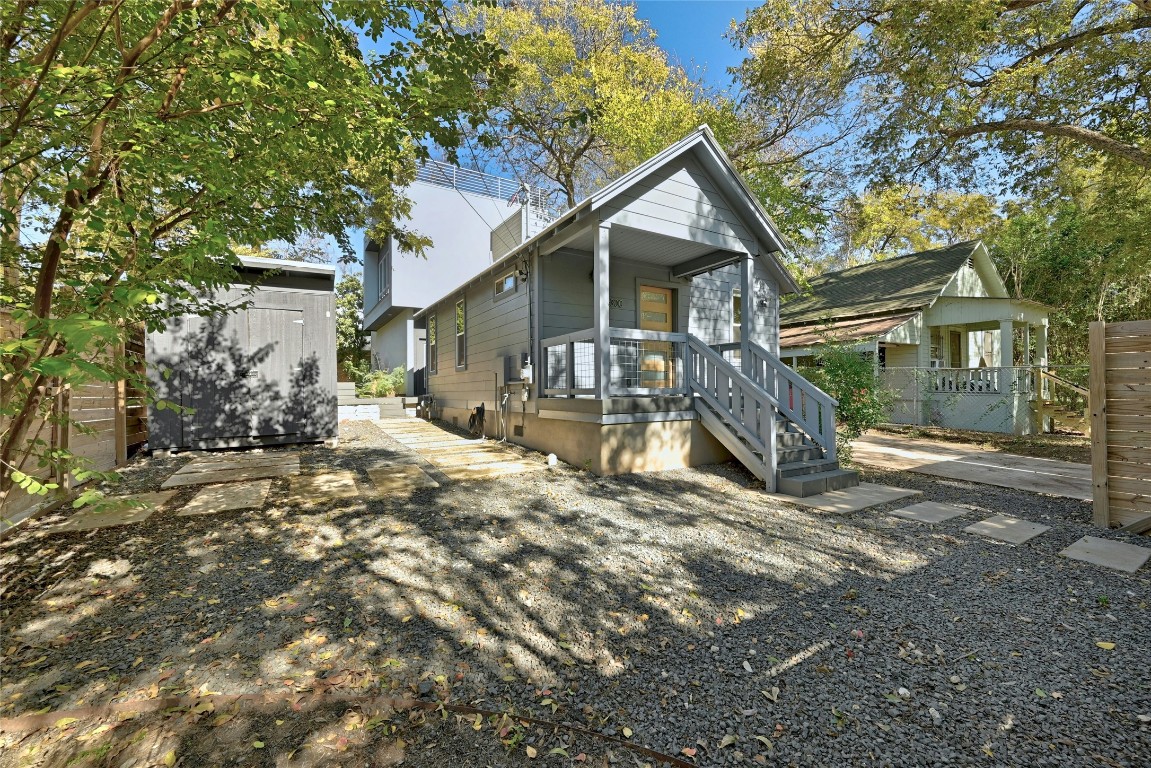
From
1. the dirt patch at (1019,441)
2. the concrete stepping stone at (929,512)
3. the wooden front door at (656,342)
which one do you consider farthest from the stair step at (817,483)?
the dirt patch at (1019,441)

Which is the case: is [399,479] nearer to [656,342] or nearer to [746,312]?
[656,342]

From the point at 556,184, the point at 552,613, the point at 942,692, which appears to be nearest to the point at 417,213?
the point at 556,184

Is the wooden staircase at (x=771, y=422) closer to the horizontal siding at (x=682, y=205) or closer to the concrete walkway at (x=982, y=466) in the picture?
the horizontal siding at (x=682, y=205)

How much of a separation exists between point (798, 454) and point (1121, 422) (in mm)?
2843

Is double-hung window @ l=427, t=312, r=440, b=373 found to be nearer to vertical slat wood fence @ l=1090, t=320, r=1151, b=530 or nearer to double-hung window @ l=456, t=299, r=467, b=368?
double-hung window @ l=456, t=299, r=467, b=368

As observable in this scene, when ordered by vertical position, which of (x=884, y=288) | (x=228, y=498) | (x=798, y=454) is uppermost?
(x=884, y=288)

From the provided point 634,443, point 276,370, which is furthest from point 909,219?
point 276,370

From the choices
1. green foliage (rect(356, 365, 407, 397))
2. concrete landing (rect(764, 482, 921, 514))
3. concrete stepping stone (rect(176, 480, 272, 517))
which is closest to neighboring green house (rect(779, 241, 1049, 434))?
concrete landing (rect(764, 482, 921, 514))

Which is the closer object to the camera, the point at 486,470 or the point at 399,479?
the point at 399,479

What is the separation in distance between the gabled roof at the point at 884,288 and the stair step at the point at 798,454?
8.78m

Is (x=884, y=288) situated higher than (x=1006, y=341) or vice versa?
(x=884, y=288)

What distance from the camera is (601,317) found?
6066 mm

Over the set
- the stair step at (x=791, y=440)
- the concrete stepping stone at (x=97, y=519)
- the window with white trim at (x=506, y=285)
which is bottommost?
the concrete stepping stone at (x=97, y=519)

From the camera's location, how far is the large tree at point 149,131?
1.91 m
